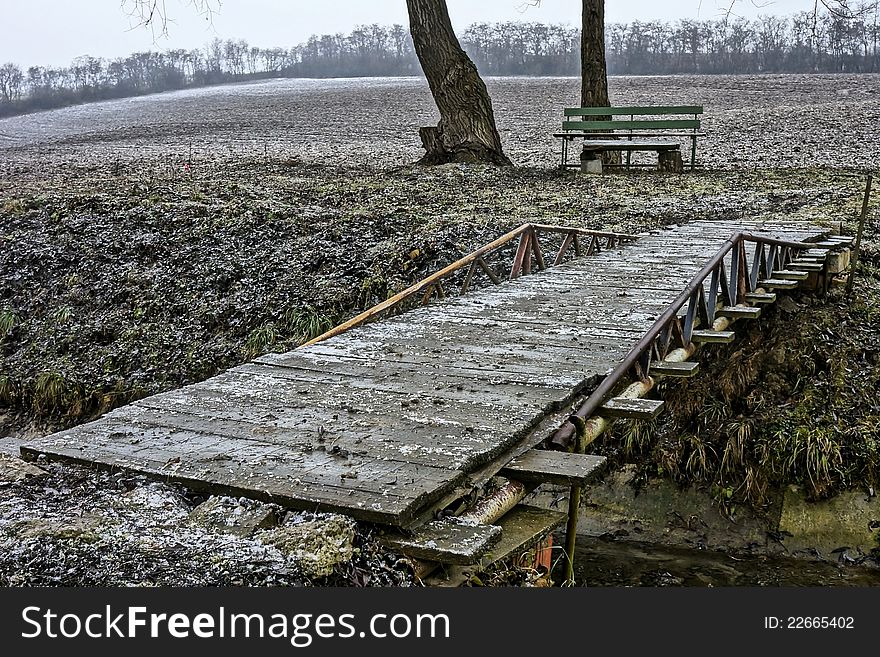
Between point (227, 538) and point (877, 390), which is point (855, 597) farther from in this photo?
point (877, 390)

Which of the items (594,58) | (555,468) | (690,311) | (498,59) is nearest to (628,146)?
(594,58)

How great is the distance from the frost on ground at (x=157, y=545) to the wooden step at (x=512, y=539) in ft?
0.70

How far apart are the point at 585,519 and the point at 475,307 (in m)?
3.12

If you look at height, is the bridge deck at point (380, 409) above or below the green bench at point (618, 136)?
below

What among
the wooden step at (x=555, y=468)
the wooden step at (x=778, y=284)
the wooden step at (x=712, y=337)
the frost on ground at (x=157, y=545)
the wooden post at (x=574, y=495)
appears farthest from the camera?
the wooden step at (x=778, y=284)

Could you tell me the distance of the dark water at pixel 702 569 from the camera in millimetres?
8836

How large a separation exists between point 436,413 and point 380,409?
0.29 metres

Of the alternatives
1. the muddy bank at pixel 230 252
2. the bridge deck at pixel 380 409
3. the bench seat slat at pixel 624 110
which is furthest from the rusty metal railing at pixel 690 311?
the bench seat slat at pixel 624 110

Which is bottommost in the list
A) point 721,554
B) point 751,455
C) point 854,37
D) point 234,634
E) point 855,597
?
point 721,554

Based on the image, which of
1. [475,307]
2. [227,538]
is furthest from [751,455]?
[227,538]

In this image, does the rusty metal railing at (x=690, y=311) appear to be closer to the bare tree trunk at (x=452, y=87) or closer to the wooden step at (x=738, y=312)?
the wooden step at (x=738, y=312)

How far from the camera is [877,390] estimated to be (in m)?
9.89

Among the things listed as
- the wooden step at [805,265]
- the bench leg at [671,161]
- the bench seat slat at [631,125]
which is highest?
the bench seat slat at [631,125]

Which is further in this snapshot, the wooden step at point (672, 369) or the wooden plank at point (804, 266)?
the wooden plank at point (804, 266)
